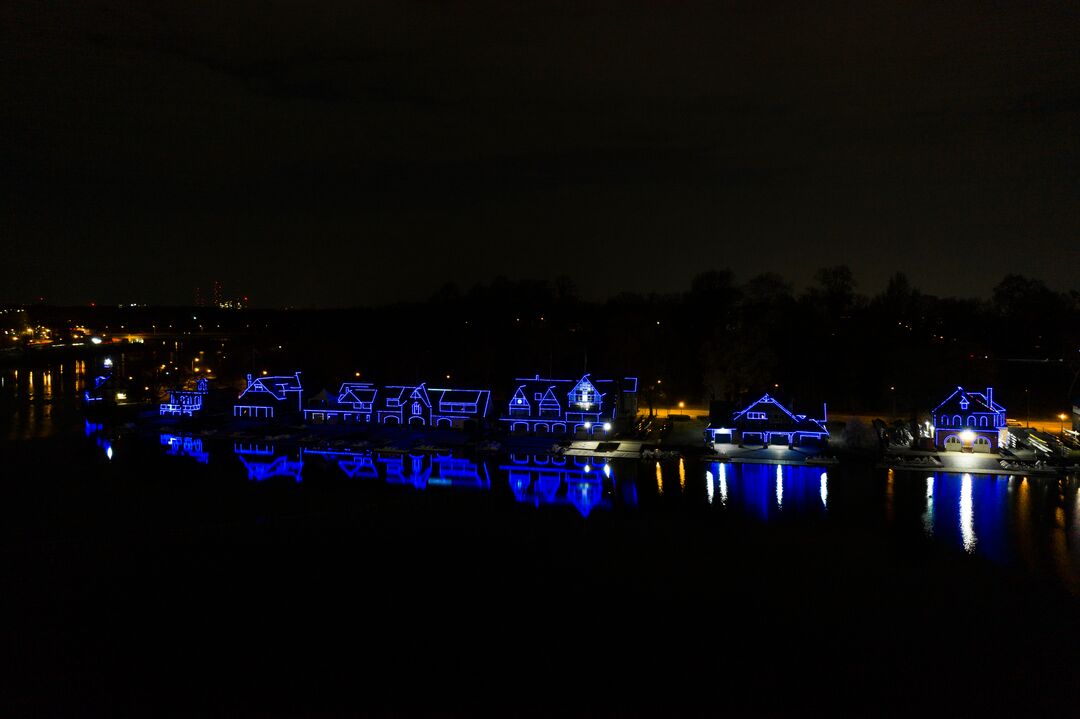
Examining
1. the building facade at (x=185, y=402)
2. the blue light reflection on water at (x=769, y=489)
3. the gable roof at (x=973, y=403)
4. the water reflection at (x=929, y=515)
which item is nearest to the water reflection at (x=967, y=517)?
the blue light reflection on water at (x=769, y=489)

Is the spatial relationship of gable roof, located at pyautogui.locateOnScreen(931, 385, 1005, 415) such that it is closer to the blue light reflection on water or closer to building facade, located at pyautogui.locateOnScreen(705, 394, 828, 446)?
the blue light reflection on water

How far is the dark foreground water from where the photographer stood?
4.82m

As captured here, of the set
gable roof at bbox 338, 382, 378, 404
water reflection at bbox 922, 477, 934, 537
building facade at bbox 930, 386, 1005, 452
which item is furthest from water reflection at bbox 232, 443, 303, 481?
building facade at bbox 930, 386, 1005, 452

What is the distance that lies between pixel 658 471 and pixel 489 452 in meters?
3.01

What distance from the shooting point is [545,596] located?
6.19 metres

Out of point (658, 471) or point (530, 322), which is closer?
Result: point (658, 471)

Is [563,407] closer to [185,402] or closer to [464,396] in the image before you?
[464,396]

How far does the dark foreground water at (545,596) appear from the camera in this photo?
4816 millimetres

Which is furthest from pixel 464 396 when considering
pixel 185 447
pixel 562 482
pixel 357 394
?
pixel 185 447

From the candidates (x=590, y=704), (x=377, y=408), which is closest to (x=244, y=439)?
(x=377, y=408)

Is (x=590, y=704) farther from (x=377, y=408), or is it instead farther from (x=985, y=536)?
(x=377, y=408)

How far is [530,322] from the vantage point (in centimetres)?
2434

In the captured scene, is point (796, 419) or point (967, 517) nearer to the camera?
point (967, 517)

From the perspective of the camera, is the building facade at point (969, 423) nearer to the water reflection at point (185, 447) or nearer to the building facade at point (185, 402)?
the water reflection at point (185, 447)
